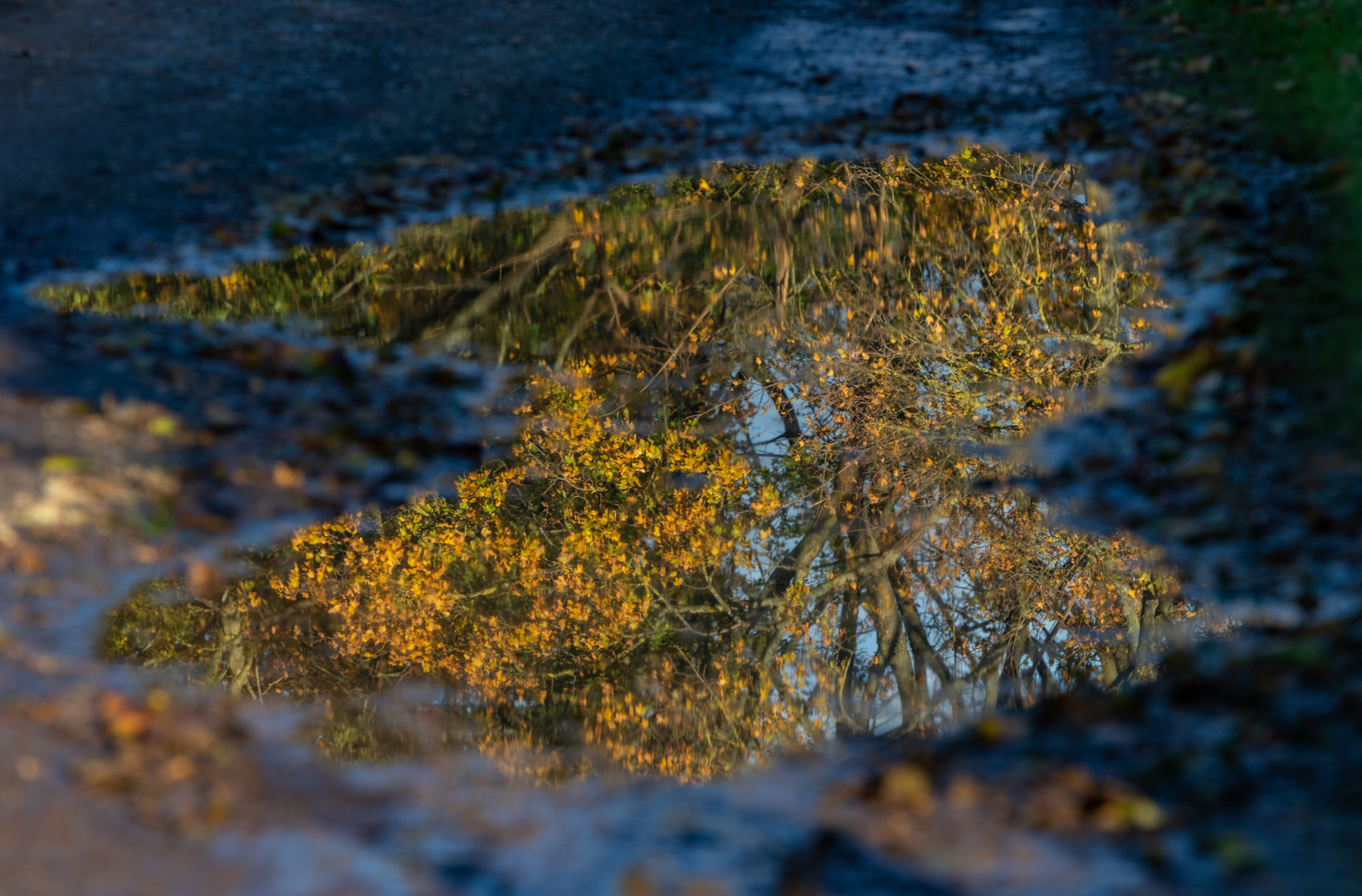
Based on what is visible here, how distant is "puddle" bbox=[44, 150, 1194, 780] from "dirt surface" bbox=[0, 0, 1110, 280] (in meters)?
0.49

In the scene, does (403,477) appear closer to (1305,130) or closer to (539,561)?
(539,561)

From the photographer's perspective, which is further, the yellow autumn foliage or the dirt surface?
the dirt surface

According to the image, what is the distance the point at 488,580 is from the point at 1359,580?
287 cm

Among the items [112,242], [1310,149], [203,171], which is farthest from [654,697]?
[1310,149]

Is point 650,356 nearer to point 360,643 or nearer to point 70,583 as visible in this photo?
point 360,643

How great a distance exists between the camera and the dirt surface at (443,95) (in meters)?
6.26

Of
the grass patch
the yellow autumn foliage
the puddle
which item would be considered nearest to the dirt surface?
the puddle

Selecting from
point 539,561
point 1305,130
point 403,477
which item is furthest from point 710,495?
point 1305,130

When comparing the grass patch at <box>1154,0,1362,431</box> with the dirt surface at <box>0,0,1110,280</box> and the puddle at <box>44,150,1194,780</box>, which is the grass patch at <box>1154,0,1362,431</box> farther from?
the dirt surface at <box>0,0,1110,280</box>

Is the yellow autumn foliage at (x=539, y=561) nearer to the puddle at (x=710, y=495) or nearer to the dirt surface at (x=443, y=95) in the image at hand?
the puddle at (x=710, y=495)

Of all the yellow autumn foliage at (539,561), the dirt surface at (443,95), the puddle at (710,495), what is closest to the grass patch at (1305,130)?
the puddle at (710,495)

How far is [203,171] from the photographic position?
6512mm

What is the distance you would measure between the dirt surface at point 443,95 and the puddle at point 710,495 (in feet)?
1.60

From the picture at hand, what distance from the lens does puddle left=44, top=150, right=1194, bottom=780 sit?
3.56 m
